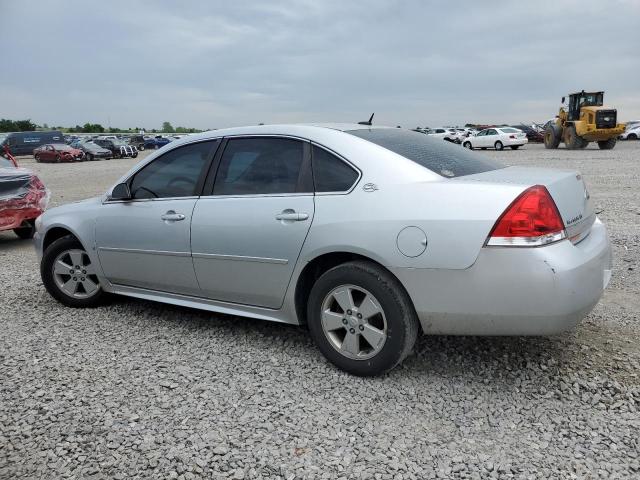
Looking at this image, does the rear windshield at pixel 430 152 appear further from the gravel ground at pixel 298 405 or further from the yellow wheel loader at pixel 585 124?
the yellow wheel loader at pixel 585 124

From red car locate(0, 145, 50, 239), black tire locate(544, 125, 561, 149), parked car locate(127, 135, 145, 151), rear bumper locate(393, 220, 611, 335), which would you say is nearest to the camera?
rear bumper locate(393, 220, 611, 335)

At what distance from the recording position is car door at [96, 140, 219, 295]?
3.86 m

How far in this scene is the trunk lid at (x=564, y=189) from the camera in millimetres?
2867

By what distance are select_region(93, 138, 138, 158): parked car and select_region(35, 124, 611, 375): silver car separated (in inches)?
1419

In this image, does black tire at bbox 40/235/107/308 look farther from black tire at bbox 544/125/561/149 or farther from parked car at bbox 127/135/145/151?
parked car at bbox 127/135/145/151

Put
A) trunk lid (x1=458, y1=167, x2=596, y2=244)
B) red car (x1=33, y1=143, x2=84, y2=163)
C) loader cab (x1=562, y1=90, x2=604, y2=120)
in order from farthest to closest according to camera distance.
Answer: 1. red car (x1=33, y1=143, x2=84, y2=163)
2. loader cab (x1=562, y1=90, x2=604, y2=120)
3. trunk lid (x1=458, y1=167, x2=596, y2=244)

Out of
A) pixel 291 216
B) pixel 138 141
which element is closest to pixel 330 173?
pixel 291 216

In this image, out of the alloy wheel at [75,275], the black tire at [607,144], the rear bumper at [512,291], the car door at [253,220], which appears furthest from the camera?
the black tire at [607,144]

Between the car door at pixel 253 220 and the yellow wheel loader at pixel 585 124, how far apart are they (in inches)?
1002

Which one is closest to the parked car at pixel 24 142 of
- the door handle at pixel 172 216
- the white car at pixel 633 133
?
the white car at pixel 633 133

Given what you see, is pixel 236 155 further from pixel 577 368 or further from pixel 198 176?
pixel 577 368

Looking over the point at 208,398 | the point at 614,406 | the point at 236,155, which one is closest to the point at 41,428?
the point at 208,398

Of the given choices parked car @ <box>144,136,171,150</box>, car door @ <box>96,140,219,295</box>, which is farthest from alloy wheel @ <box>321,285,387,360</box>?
parked car @ <box>144,136,171,150</box>

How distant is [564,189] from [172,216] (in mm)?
2550
